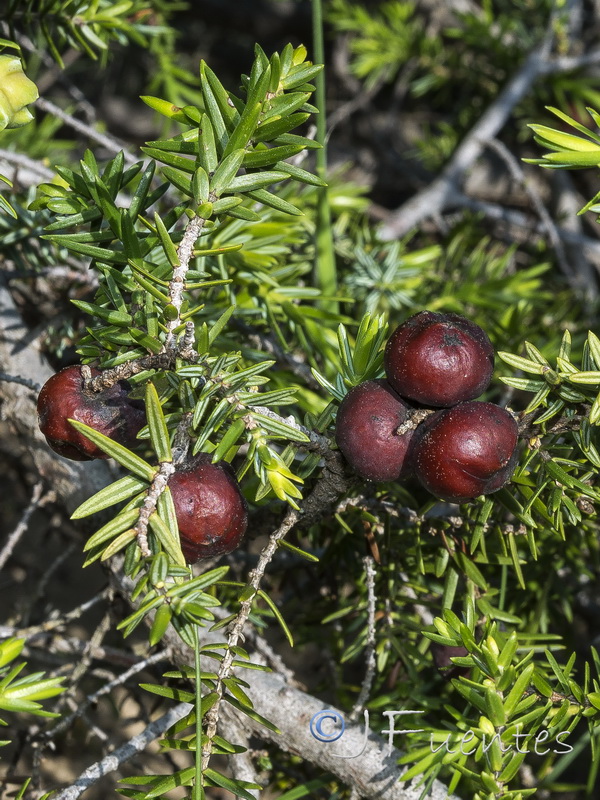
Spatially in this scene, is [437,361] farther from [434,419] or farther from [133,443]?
[133,443]

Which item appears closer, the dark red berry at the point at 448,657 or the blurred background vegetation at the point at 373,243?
the dark red berry at the point at 448,657

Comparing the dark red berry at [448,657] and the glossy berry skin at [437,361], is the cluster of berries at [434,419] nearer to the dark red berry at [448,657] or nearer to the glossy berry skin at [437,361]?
the glossy berry skin at [437,361]

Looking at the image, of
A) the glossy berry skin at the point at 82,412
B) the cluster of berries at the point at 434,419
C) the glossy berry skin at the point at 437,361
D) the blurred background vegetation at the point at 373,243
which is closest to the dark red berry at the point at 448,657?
the blurred background vegetation at the point at 373,243

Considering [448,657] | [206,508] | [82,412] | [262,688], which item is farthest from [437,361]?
[262,688]

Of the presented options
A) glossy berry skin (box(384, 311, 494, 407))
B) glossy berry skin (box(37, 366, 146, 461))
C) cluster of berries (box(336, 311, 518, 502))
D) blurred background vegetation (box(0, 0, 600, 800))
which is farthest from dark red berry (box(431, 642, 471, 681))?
glossy berry skin (box(37, 366, 146, 461))

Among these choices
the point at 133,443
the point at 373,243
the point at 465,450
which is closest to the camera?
the point at 465,450

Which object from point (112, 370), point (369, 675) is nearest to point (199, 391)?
point (112, 370)

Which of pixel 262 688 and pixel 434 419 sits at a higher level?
pixel 434 419
